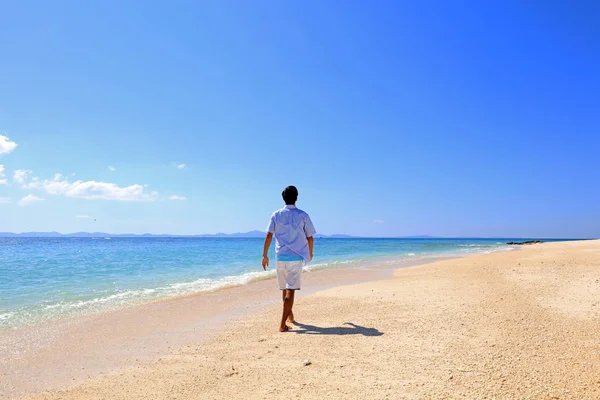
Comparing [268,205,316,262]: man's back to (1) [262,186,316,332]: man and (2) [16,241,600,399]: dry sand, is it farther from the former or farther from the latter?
(2) [16,241,600,399]: dry sand

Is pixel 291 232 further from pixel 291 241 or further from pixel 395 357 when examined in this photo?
pixel 395 357

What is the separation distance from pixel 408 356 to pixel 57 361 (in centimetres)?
442

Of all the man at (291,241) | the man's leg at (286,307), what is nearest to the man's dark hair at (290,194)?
the man at (291,241)

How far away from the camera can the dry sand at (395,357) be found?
3.34m

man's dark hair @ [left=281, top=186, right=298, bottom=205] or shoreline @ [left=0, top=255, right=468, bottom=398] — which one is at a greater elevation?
man's dark hair @ [left=281, top=186, right=298, bottom=205]

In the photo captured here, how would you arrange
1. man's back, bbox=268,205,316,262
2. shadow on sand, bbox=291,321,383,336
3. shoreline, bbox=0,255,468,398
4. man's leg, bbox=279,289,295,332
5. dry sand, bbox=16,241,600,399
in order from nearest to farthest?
dry sand, bbox=16,241,600,399 < shoreline, bbox=0,255,468,398 < shadow on sand, bbox=291,321,383,336 < man's leg, bbox=279,289,295,332 < man's back, bbox=268,205,316,262

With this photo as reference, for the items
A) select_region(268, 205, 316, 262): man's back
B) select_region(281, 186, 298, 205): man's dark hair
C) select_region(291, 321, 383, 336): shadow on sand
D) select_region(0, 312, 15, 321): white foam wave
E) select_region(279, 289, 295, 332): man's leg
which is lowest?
select_region(0, 312, 15, 321): white foam wave

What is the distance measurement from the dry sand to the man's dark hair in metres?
1.98

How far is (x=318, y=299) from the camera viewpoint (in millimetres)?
8344

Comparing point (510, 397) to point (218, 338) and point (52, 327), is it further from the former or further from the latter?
point (52, 327)

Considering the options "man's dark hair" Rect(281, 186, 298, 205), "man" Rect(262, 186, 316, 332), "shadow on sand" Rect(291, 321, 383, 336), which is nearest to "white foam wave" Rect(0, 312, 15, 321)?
"man" Rect(262, 186, 316, 332)

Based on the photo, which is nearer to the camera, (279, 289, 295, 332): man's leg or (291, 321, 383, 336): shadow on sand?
(291, 321, 383, 336): shadow on sand

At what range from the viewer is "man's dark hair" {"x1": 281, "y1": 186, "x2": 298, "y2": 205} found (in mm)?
5980

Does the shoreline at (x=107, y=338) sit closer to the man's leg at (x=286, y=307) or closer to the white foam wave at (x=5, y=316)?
Result: the man's leg at (x=286, y=307)
